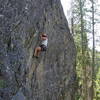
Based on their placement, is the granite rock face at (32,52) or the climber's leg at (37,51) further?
the climber's leg at (37,51)

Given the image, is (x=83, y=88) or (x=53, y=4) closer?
(x=53, y=4)

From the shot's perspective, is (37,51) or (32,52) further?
(37,51)

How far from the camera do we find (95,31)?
18.2 m

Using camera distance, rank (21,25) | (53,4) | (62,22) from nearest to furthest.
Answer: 1. (21,25)
2. (53,4)
3. (62,22)

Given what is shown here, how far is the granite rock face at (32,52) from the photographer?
6.45m

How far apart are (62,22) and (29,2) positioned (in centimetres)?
427

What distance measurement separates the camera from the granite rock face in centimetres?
645

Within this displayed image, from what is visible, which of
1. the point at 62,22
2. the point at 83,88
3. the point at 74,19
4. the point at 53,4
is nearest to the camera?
the point at 53,4

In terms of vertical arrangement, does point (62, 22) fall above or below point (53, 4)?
below

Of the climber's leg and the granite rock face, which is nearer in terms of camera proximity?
the granite rock face

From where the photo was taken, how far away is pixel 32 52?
7762 mm

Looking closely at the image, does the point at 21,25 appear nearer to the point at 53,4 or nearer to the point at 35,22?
the point at 35,22

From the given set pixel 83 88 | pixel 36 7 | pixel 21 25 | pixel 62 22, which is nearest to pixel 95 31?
pixel 83 88

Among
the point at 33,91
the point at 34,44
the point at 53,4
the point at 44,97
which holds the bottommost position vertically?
the point at 44,97
